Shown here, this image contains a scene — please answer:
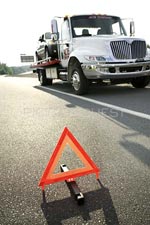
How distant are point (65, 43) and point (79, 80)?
192cm

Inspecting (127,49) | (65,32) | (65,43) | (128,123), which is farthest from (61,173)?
(65,32)

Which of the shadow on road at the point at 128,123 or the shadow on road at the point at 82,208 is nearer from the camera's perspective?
the shadow on road at the point at 82,208

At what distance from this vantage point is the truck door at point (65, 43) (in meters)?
10.2

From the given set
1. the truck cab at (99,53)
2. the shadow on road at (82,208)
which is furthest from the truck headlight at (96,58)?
the shadow on road at (82,208)

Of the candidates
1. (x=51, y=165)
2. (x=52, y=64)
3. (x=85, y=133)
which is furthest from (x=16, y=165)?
(x=52, y=64)

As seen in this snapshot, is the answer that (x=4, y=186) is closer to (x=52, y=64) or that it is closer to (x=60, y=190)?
(x=60, y=190)

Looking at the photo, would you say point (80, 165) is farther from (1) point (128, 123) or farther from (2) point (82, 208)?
(1) point (128, 123)

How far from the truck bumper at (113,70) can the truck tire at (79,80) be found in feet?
0.74

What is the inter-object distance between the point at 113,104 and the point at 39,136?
313cm

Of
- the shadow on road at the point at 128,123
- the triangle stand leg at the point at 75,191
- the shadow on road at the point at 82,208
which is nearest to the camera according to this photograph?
the shadow on road at the point at 82,208

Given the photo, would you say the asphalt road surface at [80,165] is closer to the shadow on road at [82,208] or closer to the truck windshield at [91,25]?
the shadow on road at [82,208]

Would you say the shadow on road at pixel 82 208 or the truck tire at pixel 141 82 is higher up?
the truck tire at pixel 141 82

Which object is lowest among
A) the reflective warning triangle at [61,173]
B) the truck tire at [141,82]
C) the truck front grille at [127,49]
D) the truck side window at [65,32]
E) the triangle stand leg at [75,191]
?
the triangle stand leg at [75,191]

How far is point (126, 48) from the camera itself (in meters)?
9.06
